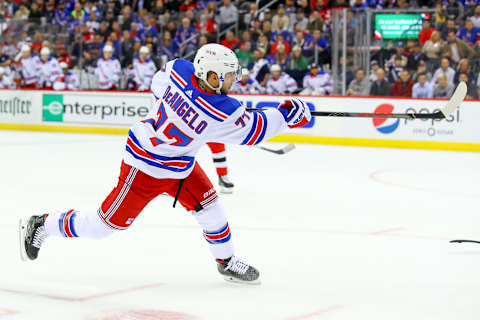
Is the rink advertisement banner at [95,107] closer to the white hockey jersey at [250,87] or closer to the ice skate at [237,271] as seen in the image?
the white hockey jersey at [250,87]

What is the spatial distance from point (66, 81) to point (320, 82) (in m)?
4.72

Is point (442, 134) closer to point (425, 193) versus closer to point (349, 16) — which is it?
point (349, 16)

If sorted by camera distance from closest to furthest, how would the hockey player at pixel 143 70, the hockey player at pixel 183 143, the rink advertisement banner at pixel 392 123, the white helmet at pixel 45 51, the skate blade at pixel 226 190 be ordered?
1. the hockey player at pixel 183 143
2. the skate blade at pixel 226 190
3. the rink advertisement banner at pixel 392 123
4. the hockey player at pixel 143 70
5. the white helmet at pixel 45 51

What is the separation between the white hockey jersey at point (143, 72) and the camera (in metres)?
13.3

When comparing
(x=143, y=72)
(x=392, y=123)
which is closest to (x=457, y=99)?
(x=392, y=123)

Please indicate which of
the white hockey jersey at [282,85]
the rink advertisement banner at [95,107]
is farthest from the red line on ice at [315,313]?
the rink advertisement banner at [95,107]

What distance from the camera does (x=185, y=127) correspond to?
11.1ft

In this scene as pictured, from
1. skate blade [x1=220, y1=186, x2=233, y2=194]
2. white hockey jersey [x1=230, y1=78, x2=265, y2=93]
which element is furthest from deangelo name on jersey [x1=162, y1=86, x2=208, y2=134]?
white hockey jersey [x1=230, y1=78, x2=265, y2=93]

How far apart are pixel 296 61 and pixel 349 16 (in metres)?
1.18

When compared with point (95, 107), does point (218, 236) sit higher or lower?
higher

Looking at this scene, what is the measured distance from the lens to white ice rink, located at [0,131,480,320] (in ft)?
10.8

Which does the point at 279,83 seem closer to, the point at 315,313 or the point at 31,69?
the point at 31,69

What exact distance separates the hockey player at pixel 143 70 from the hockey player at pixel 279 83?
2159 mm

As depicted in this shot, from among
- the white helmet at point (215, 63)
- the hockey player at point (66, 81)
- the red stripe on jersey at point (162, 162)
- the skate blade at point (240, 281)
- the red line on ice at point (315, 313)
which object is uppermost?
the white helmet at point (215, 63)
